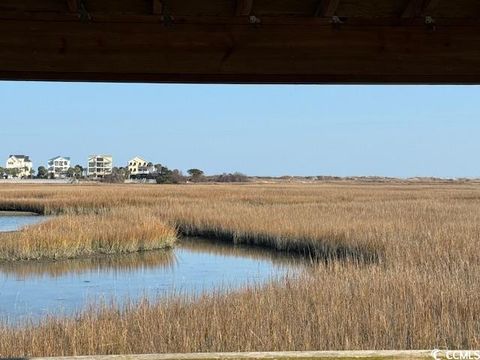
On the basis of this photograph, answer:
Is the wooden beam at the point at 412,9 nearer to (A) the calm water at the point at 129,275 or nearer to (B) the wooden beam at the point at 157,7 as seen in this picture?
(B) the wooden beam at the point at 157,7

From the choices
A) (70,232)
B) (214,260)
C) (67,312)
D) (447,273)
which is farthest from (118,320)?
(70,232)

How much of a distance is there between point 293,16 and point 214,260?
13168 millimetres

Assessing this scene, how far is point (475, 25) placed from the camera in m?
3.60

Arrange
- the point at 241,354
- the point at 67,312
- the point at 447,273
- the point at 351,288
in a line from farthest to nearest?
the point at 67,312 < the point at 447,273 < the point at 351,288 < the point at 241,354

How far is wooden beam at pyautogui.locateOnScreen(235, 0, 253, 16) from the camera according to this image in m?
3.23

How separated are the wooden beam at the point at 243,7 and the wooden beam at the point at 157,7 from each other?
0.43 m

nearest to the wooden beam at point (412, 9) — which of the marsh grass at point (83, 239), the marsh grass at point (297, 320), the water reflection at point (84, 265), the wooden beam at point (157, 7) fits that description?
the wooden beam at point (157, 7)

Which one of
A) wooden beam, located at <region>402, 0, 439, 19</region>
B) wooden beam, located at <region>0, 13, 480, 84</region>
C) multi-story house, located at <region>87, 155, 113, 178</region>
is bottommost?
wooden beam, located at <region>0, 13, 480, 84</region>

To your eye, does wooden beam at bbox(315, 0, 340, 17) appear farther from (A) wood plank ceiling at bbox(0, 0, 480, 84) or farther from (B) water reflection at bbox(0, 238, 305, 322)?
(B) water reflection at bbox(0, 238, 305, 322)

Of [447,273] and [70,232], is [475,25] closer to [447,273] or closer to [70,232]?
[447,273]

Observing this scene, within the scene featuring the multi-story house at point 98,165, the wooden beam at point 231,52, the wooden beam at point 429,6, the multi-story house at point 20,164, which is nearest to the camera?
the wooden beam at point 429,6

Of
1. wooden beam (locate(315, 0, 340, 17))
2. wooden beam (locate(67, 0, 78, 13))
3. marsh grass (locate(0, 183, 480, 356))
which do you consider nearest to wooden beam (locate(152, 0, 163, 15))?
wooden beam (locate(67, 0, 78, 13))

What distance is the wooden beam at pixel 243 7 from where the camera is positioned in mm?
3233

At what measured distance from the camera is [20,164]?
136500mm
